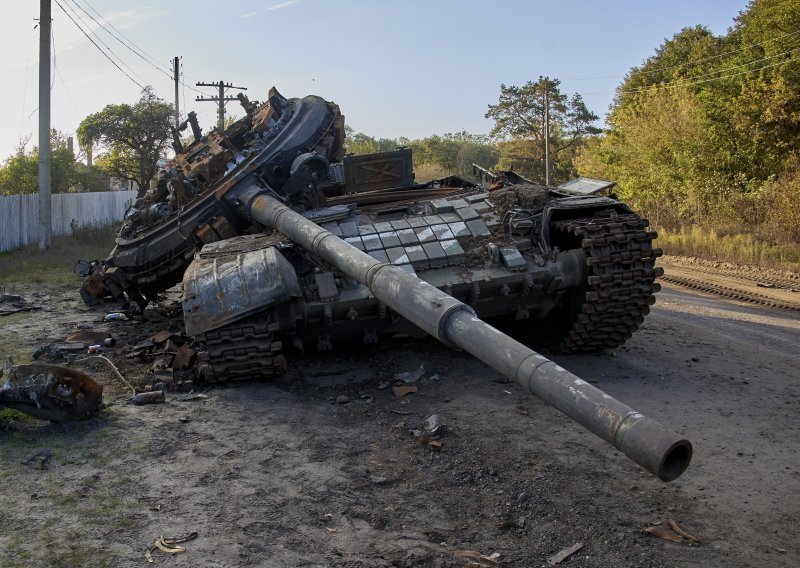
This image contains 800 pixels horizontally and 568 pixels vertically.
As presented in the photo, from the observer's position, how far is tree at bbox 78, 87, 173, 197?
3409 centimetres

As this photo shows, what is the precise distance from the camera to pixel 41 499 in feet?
17.8

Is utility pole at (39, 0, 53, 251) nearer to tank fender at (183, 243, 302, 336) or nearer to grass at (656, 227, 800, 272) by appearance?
tank fender at (183, 243, 302, 336)

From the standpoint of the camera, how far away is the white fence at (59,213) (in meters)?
22.2

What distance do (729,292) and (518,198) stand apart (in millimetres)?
7069

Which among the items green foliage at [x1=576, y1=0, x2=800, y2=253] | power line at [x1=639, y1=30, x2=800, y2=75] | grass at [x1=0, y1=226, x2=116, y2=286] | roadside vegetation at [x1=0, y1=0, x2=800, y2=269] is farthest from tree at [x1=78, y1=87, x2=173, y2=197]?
power line at [x1=639, y1=30, x2=800, y2=75]

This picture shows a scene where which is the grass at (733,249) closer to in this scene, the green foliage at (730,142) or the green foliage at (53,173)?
the green foliage at (730,142)

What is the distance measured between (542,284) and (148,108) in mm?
29996

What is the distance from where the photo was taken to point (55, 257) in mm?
21000

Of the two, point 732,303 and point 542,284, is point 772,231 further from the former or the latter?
point 542,284

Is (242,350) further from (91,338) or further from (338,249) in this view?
(91,338)

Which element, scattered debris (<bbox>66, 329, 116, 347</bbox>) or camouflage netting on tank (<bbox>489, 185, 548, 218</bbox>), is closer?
camouflage netting on tank (<bbox>489, 185, 548, 218</bbox>)

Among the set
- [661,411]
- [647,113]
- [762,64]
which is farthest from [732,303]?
[647,113]

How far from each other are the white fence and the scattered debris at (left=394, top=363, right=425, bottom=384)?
17138 millimetres

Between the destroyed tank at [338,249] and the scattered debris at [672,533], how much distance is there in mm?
2092
